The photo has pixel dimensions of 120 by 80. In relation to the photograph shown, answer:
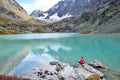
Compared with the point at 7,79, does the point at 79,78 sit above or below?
below

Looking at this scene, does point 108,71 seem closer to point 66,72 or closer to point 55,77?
point 66,72

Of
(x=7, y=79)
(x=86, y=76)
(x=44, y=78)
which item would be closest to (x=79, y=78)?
(x=86, y=76)

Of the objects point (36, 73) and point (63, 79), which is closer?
point (63, 79)

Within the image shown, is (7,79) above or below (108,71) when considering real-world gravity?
above

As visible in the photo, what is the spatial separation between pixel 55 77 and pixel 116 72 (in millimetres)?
10937

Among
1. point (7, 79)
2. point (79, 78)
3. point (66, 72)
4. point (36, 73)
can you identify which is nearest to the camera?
point (7, 79)

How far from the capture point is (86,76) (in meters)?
29.6

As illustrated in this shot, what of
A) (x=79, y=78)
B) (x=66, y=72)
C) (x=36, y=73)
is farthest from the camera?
(x=36, y=73)

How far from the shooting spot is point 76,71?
32.2 metres

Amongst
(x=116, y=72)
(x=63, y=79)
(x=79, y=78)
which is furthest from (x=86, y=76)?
(x=116, y=72)

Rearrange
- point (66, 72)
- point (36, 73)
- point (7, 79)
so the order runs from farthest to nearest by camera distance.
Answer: point (36, 73), point (66, 72), point (7, 79)

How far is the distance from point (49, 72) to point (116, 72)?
10.8 meters

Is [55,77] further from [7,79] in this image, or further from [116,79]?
[7,79]

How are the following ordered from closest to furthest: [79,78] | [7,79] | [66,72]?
[7,79] < [79,78] < [66,72]
